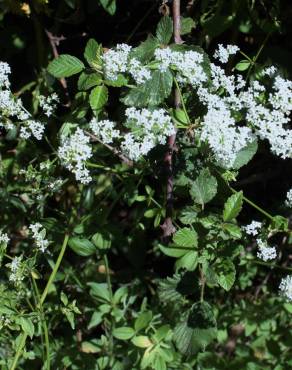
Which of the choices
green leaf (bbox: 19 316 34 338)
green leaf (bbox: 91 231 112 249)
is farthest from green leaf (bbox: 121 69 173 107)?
green leaf (bbox: 19 316 34 338)

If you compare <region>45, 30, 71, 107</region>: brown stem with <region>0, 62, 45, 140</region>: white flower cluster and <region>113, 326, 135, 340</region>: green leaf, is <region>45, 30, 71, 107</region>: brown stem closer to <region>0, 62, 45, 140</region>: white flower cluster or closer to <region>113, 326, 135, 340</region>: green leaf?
<region>0, 62, 45, 140</region>: white flower cluster

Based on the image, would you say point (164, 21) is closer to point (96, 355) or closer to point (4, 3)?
point (4, 3)

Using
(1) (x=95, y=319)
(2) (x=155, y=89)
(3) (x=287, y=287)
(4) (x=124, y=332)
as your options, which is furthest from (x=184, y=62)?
(1) (x=95, y=319)

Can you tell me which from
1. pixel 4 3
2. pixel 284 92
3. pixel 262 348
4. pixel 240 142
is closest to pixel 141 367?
pixel 262 348

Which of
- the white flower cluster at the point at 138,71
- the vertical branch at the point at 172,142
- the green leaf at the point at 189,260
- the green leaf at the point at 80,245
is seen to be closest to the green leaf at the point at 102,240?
the green leaf at the point at 80,245

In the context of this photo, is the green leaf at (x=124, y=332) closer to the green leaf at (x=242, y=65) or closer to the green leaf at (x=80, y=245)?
the green leaf at (x=80, y=245)
